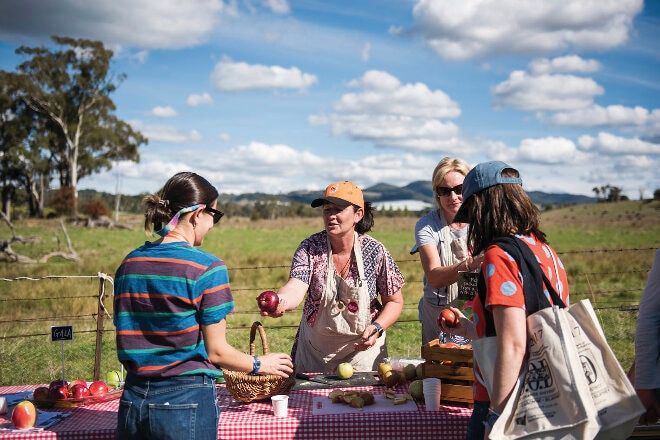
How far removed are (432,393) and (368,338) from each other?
35.9 inches

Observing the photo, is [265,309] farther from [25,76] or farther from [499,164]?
[25,76]

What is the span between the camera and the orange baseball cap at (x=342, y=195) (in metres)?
3.80

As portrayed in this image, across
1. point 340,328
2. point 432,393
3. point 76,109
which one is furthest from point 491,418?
point 76,109

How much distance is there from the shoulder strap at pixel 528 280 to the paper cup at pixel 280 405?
1.12 metres

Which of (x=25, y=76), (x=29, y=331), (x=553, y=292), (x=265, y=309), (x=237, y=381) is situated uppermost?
(x=25, y=76)

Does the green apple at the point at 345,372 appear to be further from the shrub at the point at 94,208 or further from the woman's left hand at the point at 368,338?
the shrub at the point at 94,208

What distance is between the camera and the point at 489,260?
2121 mm

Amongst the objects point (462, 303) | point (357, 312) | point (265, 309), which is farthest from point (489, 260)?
point (357, 312)

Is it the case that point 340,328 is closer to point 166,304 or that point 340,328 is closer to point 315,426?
point 315,426

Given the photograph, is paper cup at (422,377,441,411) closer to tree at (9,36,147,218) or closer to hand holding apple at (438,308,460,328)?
hand holding apple at (438,308,460,328)

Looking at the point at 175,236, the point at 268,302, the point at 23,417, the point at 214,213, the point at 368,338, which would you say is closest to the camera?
the point at 175,236

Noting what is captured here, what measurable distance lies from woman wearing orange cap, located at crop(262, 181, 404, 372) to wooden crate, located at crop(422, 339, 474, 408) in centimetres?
78

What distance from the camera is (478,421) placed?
2.26 meters

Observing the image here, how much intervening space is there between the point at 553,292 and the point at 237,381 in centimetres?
160
